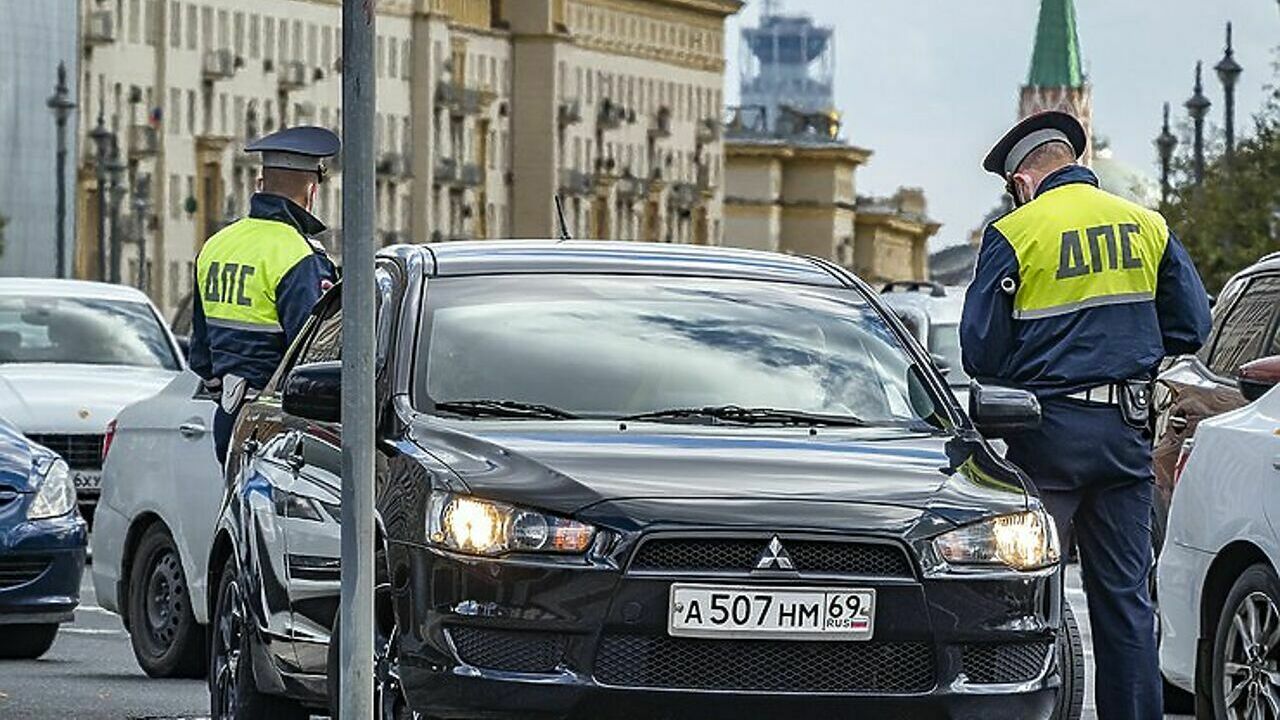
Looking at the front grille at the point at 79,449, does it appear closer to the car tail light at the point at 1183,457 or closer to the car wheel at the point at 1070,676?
the car tail light at the point at 1183,457

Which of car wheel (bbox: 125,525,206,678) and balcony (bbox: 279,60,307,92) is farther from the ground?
balcony (bbox: 279,60,307,92)

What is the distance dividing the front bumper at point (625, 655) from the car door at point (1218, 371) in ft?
18.0

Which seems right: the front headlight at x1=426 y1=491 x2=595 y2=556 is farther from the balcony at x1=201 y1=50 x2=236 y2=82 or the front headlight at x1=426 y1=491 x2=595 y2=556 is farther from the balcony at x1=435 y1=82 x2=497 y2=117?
the balcony at x1=435 y1=82 x2=497 y2=117

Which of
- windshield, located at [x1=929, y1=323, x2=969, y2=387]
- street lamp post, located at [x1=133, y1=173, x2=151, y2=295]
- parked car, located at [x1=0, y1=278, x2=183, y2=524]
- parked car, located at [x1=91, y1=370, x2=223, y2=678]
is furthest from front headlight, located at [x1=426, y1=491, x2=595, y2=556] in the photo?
street lamp post, located at [x1=133, y1=173, x2=151, y2=295]

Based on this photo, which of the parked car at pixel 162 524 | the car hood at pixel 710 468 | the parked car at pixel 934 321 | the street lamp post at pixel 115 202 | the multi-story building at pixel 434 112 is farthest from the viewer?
the multi-story building at pixel 434 112

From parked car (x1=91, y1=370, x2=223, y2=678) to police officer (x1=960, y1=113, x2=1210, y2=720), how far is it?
4897 mm

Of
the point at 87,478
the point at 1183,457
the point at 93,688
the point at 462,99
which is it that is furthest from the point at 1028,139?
the point at 462,99

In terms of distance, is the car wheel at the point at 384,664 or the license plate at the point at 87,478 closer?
the car wheel at the point at 384,664

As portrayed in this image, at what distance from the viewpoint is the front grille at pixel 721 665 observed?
10742 mm

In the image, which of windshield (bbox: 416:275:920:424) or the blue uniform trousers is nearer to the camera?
windshield (bbox: 416:275:920:424)

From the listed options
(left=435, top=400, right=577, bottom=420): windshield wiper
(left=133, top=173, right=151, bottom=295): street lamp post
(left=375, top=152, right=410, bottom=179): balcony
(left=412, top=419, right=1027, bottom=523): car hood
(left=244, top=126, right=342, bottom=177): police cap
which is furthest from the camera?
(left=375, top=152, right=410, bottom=179): balcony

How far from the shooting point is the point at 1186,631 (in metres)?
13.8

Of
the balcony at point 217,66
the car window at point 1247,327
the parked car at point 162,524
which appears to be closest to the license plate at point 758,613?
the car window at point 1247,327

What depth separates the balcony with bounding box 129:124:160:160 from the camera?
12594 centimetres
